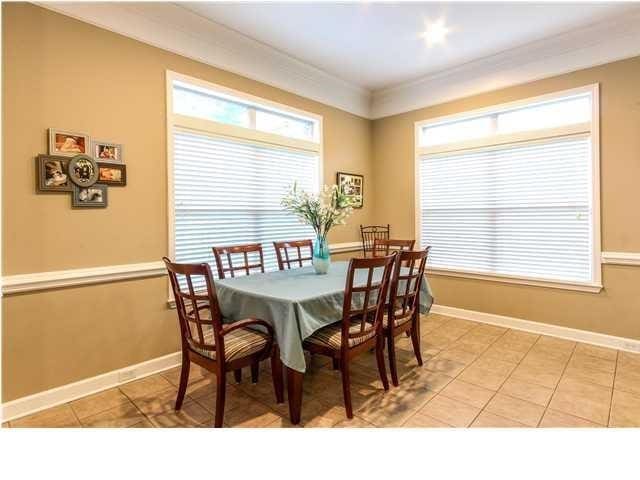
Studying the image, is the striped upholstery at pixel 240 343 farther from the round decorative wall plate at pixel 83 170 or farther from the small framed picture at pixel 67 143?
the small framed picture at pixel 67 143

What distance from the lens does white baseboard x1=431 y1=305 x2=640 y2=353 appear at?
10.5ft

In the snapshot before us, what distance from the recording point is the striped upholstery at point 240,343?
2.04 metres

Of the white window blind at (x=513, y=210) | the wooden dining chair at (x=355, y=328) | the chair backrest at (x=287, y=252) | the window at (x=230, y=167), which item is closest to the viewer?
the wooden dining chair at (x=355, y=328)

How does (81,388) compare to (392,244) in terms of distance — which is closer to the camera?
(81,388)

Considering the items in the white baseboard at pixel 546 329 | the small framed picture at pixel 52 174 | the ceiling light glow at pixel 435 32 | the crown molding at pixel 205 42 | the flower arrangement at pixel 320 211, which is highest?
the ceiling light glow at pixel 435 32

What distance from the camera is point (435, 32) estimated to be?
10.6 feet

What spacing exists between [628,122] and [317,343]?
3489 millimetres

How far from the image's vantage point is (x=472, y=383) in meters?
2.59

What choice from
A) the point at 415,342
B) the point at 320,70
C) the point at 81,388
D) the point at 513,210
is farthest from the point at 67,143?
the point at 513,210

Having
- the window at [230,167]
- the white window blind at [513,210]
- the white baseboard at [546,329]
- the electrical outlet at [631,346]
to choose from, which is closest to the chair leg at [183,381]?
the window at [230,167]

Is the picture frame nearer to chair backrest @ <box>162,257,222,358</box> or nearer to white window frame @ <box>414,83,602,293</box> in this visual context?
white window frame @ <box>414,83,602,293</box>

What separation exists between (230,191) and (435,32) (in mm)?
2545

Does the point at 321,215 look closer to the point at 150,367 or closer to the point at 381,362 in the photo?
the point at 381,362

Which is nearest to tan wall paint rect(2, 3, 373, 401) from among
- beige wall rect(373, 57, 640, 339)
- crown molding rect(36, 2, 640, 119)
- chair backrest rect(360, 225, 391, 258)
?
crown molding rect(36, 2, 640, 119)
